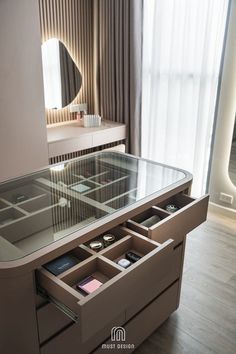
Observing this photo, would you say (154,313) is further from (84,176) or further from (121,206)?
(84,176)

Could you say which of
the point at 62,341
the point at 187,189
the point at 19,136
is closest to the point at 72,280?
the point at 62,341

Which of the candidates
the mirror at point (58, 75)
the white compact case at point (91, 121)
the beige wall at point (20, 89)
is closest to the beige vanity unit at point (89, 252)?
the beige wall at point (20, 89)

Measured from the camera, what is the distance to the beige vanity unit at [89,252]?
1.17m

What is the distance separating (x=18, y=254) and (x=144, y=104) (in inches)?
111

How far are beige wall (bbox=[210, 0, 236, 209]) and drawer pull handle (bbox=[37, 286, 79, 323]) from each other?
249 cm

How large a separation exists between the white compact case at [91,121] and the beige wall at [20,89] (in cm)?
72

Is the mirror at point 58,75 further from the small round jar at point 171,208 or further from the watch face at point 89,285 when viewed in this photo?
the watch face at point 89,285

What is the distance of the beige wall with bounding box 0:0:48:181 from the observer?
2582mm

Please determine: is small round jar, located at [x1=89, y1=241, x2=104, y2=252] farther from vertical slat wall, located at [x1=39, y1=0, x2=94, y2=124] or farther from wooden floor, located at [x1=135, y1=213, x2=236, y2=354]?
vertical slat wall, located at [x1=39, y1=0, x2=94, y2=124]

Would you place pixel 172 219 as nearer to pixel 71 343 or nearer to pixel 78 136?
pixel 71 343

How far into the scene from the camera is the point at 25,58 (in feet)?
8.89

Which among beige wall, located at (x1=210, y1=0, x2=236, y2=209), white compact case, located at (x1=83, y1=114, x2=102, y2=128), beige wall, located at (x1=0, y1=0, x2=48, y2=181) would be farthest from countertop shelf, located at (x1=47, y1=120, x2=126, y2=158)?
beige wall, located at (x1=210, y1=0, x2=236, y2=209)

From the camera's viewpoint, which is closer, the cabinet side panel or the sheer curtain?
the cabinet side panel

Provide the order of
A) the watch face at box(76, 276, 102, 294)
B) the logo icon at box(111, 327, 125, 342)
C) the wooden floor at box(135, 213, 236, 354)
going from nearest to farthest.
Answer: the watch face at box(76, 276, 102, 294), the logo icon at box(111, 327, 125, 342), the wooden floor at box(135, 213, 236, 354)
